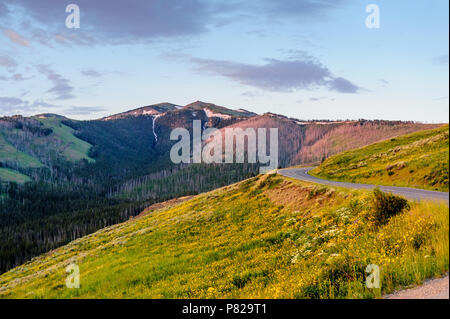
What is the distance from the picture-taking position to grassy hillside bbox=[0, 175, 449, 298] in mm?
10273

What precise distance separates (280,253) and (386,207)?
614cm

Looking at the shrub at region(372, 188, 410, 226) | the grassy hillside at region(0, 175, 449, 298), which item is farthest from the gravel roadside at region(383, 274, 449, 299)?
the shrub at region(372, 188, 410, 226)

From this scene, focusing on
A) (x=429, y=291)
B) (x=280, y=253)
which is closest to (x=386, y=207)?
(x=280, y=253)

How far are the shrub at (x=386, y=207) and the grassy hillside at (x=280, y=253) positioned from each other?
137 mm

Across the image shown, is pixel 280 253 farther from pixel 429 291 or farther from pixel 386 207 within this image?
pixel 429 291

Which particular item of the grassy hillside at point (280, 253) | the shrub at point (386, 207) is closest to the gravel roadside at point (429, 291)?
the grassy hillside at point (280, 253)

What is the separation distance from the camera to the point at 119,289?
1752 centimetres

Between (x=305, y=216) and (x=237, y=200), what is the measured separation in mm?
15363

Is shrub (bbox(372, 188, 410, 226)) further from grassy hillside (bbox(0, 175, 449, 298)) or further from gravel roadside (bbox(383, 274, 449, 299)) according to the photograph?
gravel roadside (bbox(383, 274, 449, 299))

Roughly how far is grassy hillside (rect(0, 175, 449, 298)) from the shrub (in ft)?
0.45

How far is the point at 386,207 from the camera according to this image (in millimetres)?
14383

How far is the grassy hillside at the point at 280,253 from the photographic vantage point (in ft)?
33.7

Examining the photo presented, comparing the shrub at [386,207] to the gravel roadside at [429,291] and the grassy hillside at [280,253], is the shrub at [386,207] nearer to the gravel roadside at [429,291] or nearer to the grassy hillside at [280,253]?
the grassy hillside at [280,253]

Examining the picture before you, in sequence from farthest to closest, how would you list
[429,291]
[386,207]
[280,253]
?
[280,253], [386,207], [429,291]
